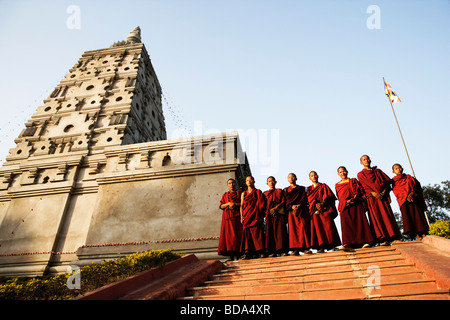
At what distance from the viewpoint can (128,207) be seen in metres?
10.3

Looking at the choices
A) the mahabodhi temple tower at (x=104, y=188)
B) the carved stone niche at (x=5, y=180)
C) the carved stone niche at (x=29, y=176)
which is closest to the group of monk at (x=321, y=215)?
the mahabodhi temple tower at (x=104, y=188)

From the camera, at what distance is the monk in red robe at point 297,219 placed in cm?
646

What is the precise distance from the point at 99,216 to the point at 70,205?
194 centimetres

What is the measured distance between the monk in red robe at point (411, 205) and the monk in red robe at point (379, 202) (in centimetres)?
32

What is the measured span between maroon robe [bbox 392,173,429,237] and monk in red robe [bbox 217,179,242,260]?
342 cm

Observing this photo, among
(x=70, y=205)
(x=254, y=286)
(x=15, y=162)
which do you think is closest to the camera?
(x=254, y=286)

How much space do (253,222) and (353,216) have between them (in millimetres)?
2099

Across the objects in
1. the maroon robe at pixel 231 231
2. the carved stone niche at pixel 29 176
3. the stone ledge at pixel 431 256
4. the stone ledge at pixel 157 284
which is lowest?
the stone ledge at pixel 157 284

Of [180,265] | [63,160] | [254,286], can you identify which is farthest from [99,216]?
[254,286]

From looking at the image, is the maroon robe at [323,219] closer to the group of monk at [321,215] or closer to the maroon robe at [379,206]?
the group of monk at [321,215]

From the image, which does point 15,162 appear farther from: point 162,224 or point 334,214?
point 334,214

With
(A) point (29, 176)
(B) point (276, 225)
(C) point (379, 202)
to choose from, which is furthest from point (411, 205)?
(A) point (29, 176)

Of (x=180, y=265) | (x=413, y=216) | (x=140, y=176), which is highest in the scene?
(x=140, y=176)

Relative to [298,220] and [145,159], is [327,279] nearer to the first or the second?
[298,220]
